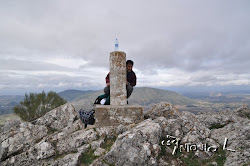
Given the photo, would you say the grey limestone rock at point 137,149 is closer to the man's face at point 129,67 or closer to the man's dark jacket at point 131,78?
the man's dark jacket at point 131,78

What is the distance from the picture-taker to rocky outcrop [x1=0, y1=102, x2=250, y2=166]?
576cm

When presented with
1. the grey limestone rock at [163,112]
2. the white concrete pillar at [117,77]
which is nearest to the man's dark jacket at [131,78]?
the white concrete pillar at [117,77]

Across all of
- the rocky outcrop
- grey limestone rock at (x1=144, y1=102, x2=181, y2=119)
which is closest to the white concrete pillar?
the rocky outcrop

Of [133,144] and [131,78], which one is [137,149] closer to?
[133,144]

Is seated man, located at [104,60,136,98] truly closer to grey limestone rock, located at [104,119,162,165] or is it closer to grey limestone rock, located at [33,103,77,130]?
Result: grey limestone rock, located at [33,103,77,130]

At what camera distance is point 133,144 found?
588 cm

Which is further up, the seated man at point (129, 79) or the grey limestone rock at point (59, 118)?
the seated man at point (129, 79)

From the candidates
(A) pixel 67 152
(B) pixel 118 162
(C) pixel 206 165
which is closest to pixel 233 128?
(C) pixel 206 165

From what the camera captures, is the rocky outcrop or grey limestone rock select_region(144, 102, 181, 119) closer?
the rocky outcrop

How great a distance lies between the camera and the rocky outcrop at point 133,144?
18.9 ft

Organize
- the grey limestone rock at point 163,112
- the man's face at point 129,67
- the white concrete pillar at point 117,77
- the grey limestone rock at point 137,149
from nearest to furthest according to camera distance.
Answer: the grey limestone rock at point 137,149
the white concrete pillar at point 117,77
the grey limestone rock at point 163,112
the man's face at point 129,67

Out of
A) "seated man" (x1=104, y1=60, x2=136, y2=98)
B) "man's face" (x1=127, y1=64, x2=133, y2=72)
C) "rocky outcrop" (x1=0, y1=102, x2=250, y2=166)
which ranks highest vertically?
"man's face" (x1=127, y1=64, x2=133, y2=72)

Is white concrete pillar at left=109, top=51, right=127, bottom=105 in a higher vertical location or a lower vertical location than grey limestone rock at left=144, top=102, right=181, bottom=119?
higher

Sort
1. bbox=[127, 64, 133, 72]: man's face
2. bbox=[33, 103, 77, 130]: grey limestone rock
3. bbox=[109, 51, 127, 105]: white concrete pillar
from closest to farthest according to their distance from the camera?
bbox=[109, 51, 127, 105]: white concrete pillar
bbox=[127, 64, 133, 72]: man's face
bbox=[33, 103, 77, 130]: grey limestone rock
